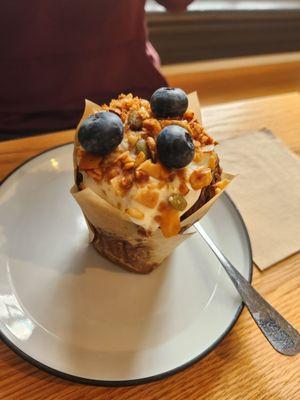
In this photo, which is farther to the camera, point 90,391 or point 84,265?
point 84,265

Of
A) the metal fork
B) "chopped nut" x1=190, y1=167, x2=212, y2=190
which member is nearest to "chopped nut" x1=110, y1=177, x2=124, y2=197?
"chopped nut" x1=190, y1=167, x2=212, y2=190

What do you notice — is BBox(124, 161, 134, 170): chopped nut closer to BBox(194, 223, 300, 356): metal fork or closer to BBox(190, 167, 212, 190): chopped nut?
BBox(190, 167, 212, 190): chopped nut

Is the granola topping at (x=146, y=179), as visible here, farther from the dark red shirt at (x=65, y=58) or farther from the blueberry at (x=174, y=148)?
the dark red shirt at (x=65, y=58)

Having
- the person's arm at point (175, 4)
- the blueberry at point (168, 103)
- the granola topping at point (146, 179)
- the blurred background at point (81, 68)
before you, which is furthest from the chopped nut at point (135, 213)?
the person's arm at point (175, 4)

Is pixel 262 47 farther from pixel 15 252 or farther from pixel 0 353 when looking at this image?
pixel 0 353

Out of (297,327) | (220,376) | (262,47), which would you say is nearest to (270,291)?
(297,327)

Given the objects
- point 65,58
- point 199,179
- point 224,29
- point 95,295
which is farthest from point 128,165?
point 224,29
